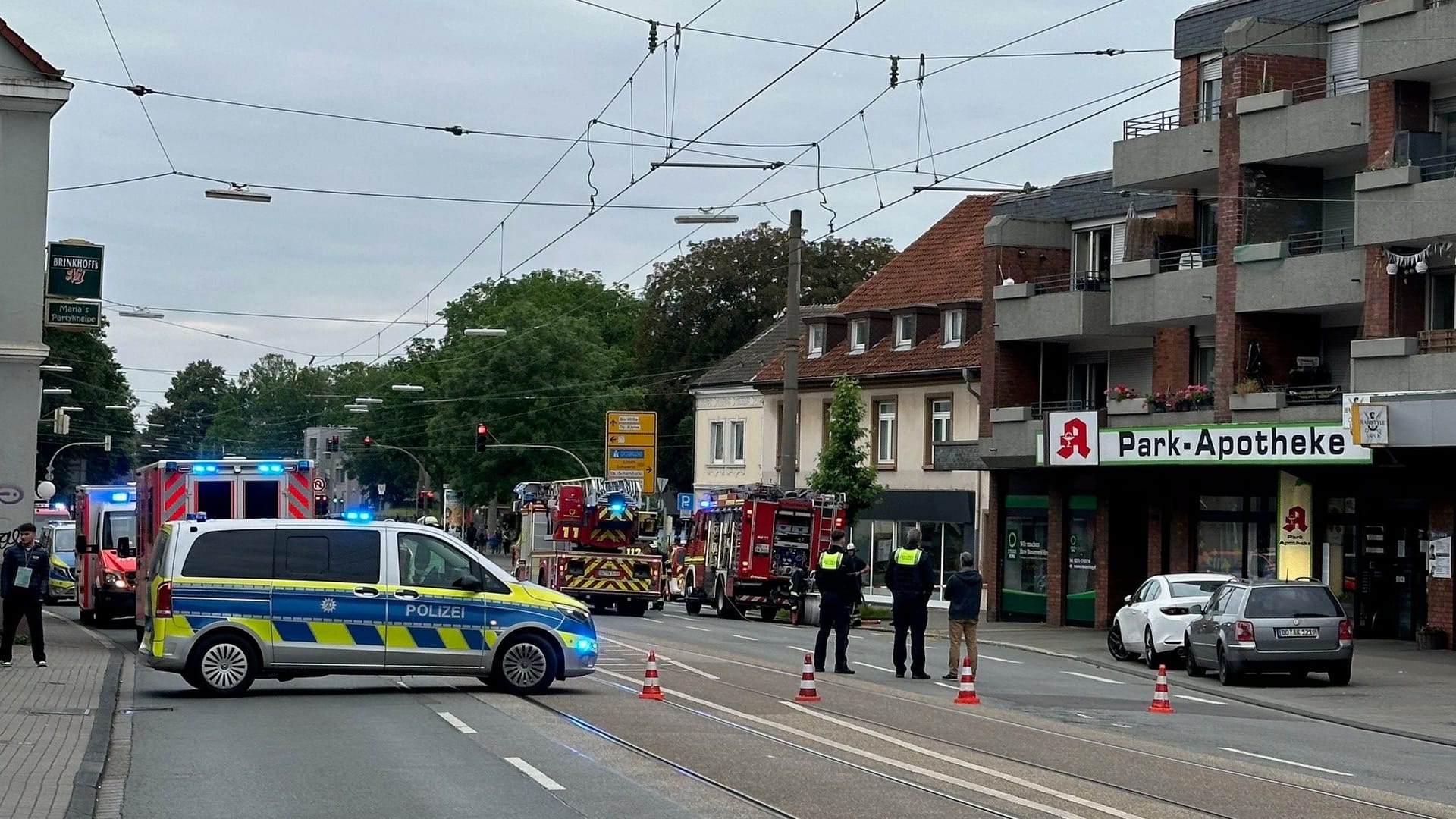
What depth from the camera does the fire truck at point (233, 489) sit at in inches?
1099

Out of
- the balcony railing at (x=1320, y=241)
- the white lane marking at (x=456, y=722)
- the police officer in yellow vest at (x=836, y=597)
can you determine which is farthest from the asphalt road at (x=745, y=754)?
the balcony railing at (x=1320, y=241)

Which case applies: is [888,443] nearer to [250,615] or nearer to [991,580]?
[991,580]

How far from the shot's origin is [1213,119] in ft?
118

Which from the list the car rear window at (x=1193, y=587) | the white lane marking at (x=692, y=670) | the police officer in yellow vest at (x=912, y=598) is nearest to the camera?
the white lane marking at (x=692, y=670)

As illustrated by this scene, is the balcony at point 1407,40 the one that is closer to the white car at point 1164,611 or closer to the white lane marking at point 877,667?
the white car at point 1164,611

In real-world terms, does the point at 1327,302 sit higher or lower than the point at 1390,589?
higher

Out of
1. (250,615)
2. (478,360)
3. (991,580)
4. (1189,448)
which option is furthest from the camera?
(478,360)

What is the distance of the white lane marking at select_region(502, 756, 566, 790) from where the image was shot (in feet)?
40.2

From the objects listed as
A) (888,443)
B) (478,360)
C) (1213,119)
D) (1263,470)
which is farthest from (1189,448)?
(478,360)

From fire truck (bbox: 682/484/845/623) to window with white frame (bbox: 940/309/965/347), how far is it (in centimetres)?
1038

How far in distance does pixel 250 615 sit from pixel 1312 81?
949 inches

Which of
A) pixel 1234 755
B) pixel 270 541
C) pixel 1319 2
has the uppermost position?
pixel 1319 2

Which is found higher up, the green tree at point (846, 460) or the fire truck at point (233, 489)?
the green tree at point (846, 460)

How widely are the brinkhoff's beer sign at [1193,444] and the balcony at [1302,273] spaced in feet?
7.70
